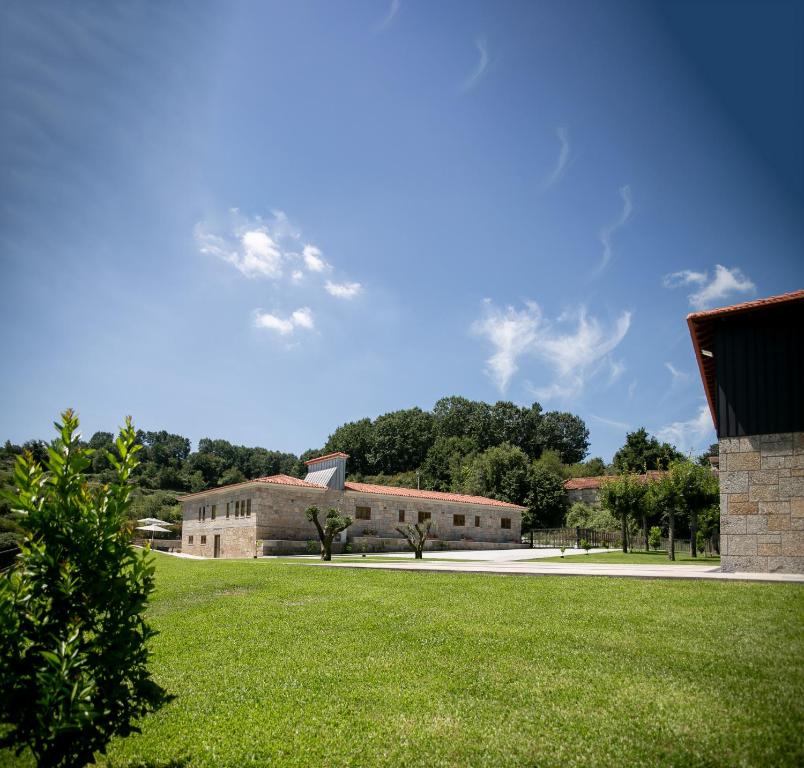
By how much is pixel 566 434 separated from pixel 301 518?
210ft

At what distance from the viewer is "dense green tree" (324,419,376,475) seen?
284ft

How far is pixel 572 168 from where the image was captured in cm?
1775

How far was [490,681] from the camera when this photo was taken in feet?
19.1

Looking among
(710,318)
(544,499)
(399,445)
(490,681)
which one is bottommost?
(544,499)

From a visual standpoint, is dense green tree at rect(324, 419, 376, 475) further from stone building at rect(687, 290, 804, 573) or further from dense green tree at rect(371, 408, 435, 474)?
stone building at rect(687, 290, 804, 573)

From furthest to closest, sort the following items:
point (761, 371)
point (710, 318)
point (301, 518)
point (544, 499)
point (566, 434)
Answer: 1. point (566, 434)
2. point (544, 499)
3. point (301, 518)
4. point (710, 318)
5. point (761, 371)

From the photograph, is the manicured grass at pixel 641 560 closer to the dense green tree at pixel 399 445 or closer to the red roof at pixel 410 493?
the red roof at pixel 410 493

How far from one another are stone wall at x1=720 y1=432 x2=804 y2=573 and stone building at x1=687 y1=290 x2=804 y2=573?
19 mm

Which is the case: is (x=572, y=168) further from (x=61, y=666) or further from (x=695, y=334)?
(x=61, y=666)

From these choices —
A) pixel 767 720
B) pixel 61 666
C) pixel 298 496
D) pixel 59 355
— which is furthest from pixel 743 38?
pixel 298 496

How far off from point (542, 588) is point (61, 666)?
9793 mm

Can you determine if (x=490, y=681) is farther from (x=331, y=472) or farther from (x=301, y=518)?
(x=331, y=472)

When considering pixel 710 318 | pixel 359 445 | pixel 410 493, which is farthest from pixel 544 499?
pixel 710 318

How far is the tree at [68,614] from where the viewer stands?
126 inches
